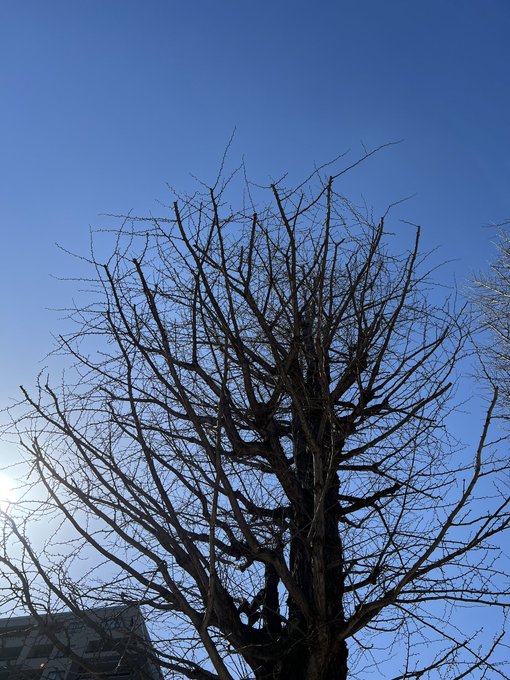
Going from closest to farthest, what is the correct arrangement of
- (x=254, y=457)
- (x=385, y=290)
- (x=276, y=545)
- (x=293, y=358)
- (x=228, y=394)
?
(x=276, y=545) < (x=293, y=358) < (x=228, y=394) < (x=254, y=457) < (x=385, y=290)

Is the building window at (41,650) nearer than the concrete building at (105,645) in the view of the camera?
No

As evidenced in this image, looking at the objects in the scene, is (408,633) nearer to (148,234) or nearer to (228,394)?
(228,394)

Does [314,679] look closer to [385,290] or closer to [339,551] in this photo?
[339,551]

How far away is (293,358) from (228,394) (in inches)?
18.9

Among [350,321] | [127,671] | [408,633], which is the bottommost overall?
[127,671]

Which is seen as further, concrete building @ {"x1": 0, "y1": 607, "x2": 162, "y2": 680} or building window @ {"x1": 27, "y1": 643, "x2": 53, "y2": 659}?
building window @ {"x1": 27, "y1": 643, "x2": 53, "y2": 659}

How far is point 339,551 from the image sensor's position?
3.15 m

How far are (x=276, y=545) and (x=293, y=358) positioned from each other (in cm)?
96

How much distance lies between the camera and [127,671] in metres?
2.91

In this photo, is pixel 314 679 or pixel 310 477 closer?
pixel 314 679

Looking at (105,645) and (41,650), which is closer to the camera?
(105,645)

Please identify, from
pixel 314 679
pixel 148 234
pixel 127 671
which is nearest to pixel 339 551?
pixel 314 679

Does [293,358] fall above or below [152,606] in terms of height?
above

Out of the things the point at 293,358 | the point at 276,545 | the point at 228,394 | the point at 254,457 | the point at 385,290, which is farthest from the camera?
the point at 385,290
